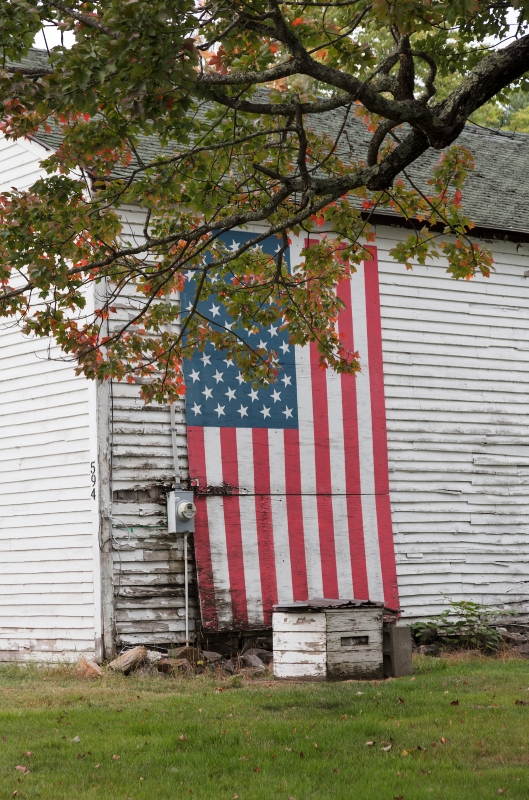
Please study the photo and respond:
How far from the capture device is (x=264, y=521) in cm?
1143

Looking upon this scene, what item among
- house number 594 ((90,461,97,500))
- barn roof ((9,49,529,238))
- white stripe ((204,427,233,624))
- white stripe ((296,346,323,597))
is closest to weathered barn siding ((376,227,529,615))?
barn roof ((9,49,529,238))

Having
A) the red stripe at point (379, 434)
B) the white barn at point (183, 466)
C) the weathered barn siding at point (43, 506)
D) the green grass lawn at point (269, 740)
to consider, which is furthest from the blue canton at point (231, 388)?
the green grass lawn at point (269, 740)

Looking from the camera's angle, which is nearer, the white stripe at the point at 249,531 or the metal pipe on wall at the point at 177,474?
the metal pipe on wall at the point at 177,474

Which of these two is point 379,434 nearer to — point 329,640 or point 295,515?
point 295,515

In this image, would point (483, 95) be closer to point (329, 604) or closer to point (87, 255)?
point (87, 255)

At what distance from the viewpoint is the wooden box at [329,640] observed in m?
8.97

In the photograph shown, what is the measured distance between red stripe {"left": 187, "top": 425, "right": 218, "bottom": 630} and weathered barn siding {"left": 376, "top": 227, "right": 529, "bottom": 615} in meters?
2.81

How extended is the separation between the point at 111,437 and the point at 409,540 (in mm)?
4388

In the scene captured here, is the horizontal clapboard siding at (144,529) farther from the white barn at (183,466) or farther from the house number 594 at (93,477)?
the house number 594 at (93,477)

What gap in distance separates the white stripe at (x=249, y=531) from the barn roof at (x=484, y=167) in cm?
390

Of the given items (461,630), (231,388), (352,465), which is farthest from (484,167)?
(461,630)

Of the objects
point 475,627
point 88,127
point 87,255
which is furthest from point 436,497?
point 88,127

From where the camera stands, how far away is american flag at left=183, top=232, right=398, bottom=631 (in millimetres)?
11125

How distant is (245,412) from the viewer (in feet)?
38.2
